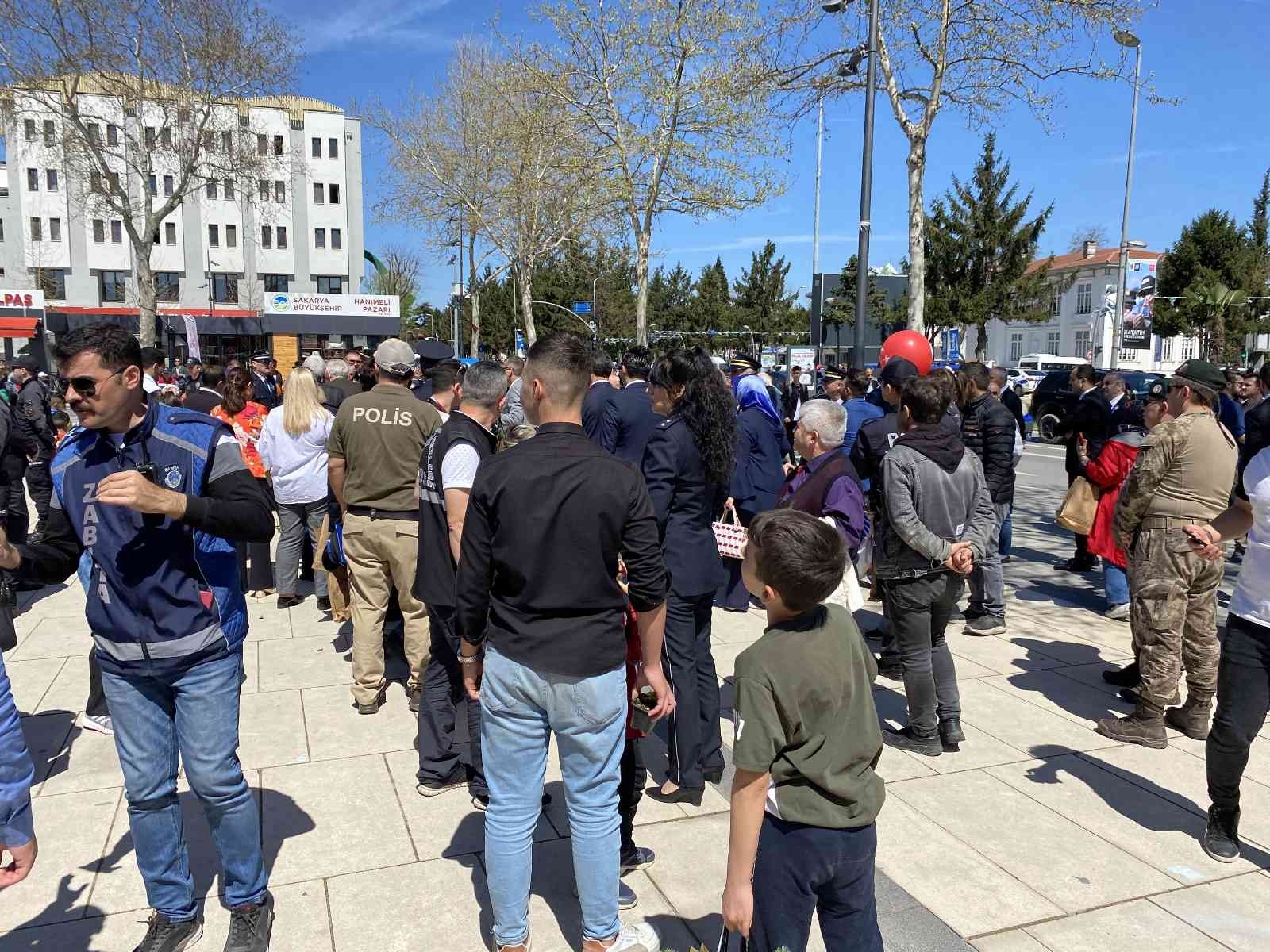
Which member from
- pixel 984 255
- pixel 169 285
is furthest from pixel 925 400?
pixel 169 285

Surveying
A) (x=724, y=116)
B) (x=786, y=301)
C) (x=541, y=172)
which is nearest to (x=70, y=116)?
(x=541, y=172)

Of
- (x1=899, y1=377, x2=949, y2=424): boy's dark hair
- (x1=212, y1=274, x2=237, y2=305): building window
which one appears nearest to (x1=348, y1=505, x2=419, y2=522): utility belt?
(x1=899, y1=377, x2=949, y2=424): boy's dark hair

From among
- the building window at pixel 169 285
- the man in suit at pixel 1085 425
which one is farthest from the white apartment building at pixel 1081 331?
the man in suit at pixel 1085 425

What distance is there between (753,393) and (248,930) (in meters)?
4.85

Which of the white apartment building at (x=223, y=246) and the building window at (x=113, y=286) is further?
the building window at (x=113, y=286)

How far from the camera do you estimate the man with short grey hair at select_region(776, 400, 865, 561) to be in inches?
161

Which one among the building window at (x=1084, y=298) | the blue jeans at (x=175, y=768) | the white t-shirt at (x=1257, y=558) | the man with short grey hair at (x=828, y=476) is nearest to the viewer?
the blue jeans at (x=175, y=768)

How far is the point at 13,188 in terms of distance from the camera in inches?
2084

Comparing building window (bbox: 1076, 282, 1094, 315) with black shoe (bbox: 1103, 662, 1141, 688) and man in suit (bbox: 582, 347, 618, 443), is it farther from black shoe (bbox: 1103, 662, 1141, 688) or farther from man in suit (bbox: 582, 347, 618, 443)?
man in suit (bbox: 582, 347, 618, 443)

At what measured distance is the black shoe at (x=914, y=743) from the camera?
449 centimetres

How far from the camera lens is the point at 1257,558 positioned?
3350 mm

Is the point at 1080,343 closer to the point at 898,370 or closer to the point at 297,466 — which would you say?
the point at 898,370

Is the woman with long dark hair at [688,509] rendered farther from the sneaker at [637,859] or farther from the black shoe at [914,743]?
the black shoe at [914,743]

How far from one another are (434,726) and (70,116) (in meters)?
30.5
